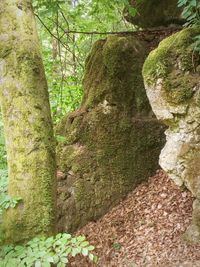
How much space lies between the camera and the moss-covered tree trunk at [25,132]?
2.54m

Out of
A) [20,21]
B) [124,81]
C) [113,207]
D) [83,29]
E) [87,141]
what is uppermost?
[83,29]

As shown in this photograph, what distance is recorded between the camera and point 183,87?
365 centimetres

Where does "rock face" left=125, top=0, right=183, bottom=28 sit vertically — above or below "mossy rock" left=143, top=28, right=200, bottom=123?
above

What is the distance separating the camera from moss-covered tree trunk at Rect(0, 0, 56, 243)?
2539 mm

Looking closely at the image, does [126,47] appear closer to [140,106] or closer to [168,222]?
[140,106]

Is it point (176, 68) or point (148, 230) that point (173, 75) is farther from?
point (148, 230)

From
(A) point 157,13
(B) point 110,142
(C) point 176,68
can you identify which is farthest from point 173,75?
(A) point 157,13

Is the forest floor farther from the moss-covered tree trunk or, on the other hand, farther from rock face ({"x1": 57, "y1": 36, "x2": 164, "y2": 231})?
the moss-covered tree trunk

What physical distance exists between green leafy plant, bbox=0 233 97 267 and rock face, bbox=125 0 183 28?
4.56 metres

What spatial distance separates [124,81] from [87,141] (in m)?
1.17

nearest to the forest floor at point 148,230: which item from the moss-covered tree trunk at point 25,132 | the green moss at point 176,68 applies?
the green moss at point 176,68

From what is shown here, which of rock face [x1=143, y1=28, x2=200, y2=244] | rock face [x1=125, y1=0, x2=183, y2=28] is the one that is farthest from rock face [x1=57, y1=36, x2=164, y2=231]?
rock face [x1=143, y1=28, x2=200, y2=244]

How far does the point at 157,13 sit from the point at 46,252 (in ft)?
16.2

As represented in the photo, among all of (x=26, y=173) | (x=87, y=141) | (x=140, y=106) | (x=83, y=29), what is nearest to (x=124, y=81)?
(x=140, y=106)
